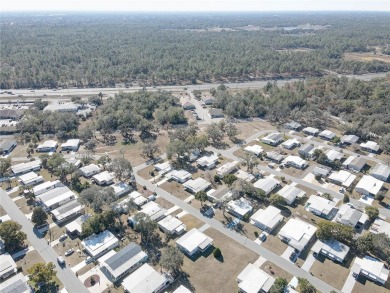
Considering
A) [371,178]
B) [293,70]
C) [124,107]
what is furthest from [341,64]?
[124,107]

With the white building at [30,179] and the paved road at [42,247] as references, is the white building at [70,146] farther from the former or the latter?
the paved road at [42,247]

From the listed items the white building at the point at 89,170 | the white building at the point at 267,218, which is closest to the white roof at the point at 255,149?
the white building at the point at 267,218

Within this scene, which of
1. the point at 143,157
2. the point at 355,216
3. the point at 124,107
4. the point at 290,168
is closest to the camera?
the point at 355,216

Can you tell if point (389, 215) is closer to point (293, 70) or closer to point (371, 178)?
point (371, 178)

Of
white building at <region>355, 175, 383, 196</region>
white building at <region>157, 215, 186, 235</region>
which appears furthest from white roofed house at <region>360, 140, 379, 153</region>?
white building at <region>157, 215, 186, 235</region>

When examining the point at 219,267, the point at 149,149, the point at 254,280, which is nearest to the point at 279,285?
the point at 254,280

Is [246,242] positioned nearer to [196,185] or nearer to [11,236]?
[196,185]
